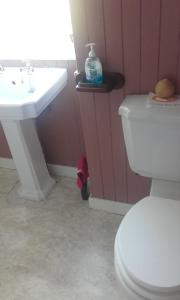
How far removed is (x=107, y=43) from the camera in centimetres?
124

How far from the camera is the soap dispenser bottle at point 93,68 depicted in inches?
48.8

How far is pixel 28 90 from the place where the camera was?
1.64 meters

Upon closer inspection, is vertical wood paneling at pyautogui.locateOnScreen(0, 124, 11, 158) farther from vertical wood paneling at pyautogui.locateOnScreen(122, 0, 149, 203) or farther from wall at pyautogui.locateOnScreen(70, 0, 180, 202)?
vertical wood paneling at pyautogui.locateOnScreen(122, 0, 149, 203)

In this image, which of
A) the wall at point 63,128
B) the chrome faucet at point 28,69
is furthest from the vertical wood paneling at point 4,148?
the chrome faucet at point 28,69

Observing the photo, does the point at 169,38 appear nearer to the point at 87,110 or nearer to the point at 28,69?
the point at 87,110

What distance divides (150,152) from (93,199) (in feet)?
2.19

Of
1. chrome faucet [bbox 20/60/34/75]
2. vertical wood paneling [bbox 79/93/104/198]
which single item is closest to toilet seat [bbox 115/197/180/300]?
vertical wood paneling [bbox 79/93/104/198]

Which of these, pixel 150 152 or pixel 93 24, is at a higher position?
pixel 93 24

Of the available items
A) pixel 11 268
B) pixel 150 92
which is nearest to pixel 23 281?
pixel 11 268

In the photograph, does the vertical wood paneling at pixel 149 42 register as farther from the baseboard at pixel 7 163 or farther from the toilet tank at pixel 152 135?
the baseboard at pixel 7 163

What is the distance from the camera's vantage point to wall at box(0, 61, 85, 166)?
1738 mm

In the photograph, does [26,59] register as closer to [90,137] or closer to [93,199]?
[90,137]

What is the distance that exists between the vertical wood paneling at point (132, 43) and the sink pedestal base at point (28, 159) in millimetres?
683

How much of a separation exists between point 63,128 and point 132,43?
0.82m
